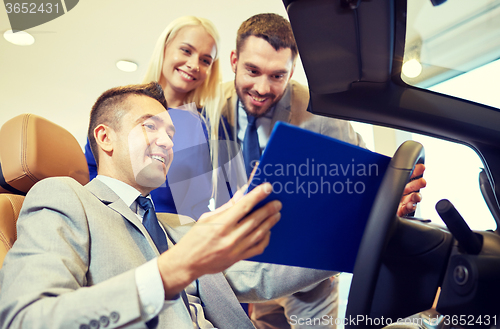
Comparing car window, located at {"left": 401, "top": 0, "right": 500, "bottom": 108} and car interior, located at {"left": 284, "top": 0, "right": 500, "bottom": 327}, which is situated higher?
car window, located at {"left": 401, "top": 0, "right": 500, "bottom": 108}

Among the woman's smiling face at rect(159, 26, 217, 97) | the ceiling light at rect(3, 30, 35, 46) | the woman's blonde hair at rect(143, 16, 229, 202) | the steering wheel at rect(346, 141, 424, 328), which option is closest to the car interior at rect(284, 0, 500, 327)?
the steering wheel at rect(346, 141, 424, 328)

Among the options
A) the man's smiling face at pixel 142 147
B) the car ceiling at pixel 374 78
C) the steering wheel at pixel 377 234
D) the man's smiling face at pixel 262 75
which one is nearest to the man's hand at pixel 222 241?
the steering wheel at pixel 377 234

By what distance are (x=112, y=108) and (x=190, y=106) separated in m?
0.47

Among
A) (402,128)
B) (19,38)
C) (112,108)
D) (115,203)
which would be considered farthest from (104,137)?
(19,38)

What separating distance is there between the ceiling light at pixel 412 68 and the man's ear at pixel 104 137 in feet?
2.92

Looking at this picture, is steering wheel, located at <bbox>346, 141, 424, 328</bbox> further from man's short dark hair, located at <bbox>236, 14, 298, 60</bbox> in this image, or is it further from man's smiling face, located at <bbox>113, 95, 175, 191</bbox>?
man's short dark hair, located at <bbox>236, 14, 298, 60</bbox>

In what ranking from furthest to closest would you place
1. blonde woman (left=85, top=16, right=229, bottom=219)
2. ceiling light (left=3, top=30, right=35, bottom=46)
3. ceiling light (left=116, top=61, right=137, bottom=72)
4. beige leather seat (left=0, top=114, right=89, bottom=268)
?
1. ceiling light (left=116, top=61, right=137, bottom=72)
2. ceiling light (left=3, top=30, right=35, bottom=46)
3. blonde woman (left=85, top=16, right=229, bottom=219)
4. beige leather seat (left=0, top=114, right=89, bottom=268)

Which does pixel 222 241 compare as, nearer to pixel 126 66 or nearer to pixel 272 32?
pixel 272 32

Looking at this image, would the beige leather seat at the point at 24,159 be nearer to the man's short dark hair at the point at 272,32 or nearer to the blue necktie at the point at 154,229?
the blue necktie at the point at 154,229

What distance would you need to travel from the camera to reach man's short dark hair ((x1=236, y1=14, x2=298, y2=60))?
1450 mm

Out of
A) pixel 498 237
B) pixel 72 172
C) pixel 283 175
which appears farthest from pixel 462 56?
pixel 72 172

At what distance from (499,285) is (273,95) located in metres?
1.15

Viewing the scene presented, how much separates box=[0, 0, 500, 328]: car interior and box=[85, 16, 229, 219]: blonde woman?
0.78 meters

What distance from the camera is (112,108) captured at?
3.93 ft
